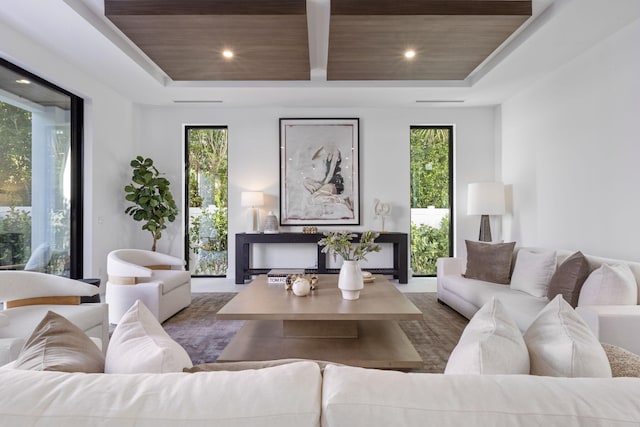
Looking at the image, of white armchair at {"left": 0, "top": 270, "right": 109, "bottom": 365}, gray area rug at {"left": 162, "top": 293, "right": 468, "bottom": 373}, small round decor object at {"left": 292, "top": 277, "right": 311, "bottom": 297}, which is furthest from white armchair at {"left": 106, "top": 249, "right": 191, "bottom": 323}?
small round decor object at {"left": 292, "top": 277, "right": 311, "bottom": 297}

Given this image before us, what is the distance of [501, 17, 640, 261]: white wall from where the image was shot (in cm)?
309

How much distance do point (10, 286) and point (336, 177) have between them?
164 inches

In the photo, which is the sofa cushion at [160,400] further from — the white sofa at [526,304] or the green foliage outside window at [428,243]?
the green foliage outside window at [428,243]

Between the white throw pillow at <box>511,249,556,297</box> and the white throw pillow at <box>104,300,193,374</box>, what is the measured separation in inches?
115

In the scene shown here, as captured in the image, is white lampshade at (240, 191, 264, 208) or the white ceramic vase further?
white lampshade at (240, 191, 264, 208)

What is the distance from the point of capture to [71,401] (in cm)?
67

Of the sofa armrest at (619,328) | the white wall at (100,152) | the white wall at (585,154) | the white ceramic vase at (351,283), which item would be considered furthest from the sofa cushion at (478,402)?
the white wall at (100,152)

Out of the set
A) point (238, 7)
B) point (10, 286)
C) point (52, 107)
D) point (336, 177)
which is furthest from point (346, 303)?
point (52, 107)

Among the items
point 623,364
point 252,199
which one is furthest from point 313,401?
point 252,199

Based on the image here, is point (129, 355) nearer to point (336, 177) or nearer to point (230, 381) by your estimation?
point (230, 381)

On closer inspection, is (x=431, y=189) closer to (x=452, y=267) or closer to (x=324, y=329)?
(x=452, y=267)

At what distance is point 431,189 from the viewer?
5879mm

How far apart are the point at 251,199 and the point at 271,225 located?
19.4 inches

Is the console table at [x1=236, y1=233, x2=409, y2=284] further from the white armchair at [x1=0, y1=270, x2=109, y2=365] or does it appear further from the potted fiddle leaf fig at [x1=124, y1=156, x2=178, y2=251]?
the white armchair at [x1=0, y1=270, x2=109, y2=365]
